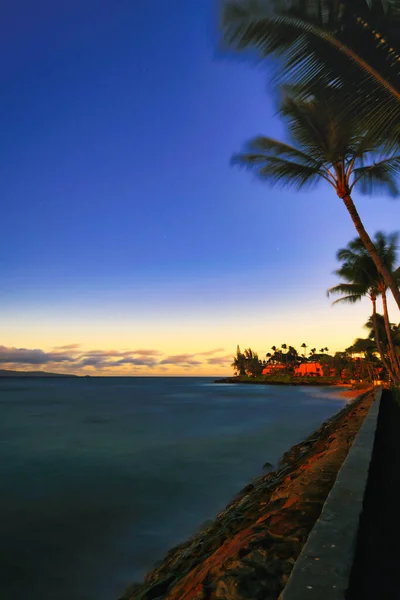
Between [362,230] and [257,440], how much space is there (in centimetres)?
913

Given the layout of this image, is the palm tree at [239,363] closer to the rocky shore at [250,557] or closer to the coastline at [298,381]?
the coastline at [298,381]

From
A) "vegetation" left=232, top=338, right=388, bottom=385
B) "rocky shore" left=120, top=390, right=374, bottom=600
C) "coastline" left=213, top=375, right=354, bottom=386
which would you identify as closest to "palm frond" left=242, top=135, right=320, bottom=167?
"rocky shore" left=120, top=390, right=374, bottom=600

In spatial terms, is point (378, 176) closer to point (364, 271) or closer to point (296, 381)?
point (364, 271)

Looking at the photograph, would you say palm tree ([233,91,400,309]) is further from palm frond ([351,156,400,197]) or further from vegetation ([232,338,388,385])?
vegetation ([232,338,388,385])

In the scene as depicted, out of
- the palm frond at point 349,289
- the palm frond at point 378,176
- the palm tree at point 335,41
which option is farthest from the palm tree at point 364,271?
the palm tree at point 335,41

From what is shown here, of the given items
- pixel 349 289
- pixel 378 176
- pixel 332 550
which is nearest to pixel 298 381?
Result: pixel 349 289

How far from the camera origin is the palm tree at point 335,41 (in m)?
4.46

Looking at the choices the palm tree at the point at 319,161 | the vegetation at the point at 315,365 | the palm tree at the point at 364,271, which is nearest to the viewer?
the palm tree at the point at 319,161

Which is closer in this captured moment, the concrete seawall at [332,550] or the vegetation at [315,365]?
the concrete seawall at [332,550]

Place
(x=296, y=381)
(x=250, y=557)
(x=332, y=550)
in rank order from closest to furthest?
(x=332, y=550) → (x=250, y=557) → (x=296, y=381)

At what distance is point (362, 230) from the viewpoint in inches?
389

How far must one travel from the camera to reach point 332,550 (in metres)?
1.93

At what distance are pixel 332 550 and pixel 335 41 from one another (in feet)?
17.2

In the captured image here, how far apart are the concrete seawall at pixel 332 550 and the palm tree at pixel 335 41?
14.4ft
